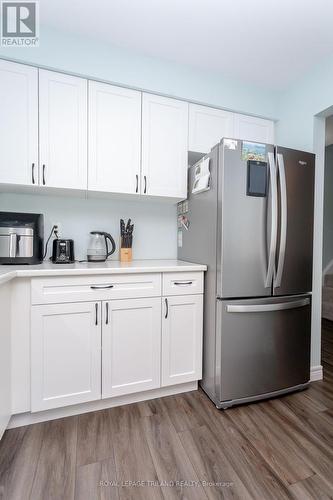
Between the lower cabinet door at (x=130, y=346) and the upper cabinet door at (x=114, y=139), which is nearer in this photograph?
the lower cabinet door at (x=130, y=346)

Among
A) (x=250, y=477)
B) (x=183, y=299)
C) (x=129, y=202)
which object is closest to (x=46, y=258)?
(x=129, y=202)

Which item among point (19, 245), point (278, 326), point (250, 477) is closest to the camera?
point (250, 477)

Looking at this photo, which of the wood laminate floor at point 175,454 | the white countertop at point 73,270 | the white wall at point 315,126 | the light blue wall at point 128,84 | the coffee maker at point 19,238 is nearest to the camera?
the wood laminate floor at point 175,454

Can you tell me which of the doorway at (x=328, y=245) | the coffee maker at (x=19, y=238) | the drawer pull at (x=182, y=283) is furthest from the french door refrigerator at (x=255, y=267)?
the doorway at (x=328, y=245)

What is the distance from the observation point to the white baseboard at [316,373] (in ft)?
6.75

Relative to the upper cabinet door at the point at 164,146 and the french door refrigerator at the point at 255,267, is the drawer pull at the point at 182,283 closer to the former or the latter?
the french door refrigerator at the point at 255,267

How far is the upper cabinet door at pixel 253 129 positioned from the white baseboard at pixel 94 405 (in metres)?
2.15

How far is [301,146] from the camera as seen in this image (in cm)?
211

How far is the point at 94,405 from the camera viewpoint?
164cm

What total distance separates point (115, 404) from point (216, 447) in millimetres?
710

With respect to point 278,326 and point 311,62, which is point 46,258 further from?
point 311,62

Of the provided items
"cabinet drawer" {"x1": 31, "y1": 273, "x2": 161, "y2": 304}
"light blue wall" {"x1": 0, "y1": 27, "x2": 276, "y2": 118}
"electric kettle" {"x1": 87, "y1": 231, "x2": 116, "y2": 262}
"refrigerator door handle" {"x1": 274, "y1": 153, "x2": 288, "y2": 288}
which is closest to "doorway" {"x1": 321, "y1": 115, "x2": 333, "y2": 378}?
"light blue wall" {"x1": 0, "y1": 27, "x2": 276, "y2": 118}

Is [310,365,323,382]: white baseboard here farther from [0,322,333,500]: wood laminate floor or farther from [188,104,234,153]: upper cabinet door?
[188,104,234,153]: upper cabinet door

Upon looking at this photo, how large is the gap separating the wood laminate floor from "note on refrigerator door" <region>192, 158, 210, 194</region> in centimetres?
153
